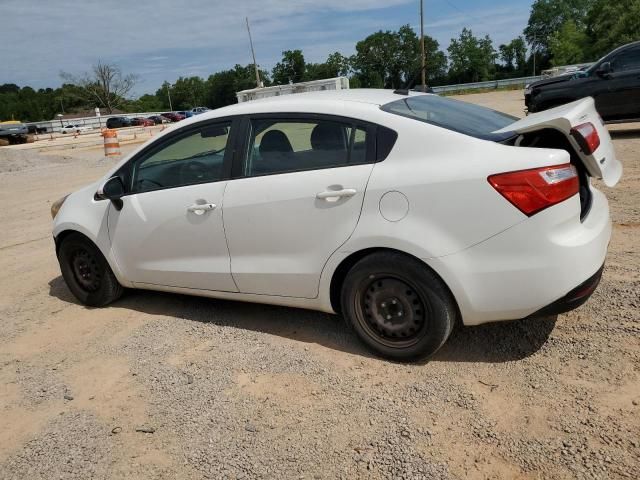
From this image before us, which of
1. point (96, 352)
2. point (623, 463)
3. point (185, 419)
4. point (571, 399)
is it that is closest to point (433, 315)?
point (571, 399)

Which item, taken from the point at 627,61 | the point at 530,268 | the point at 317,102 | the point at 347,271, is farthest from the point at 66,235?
the point at 627,61

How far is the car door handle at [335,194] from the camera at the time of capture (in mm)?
3117

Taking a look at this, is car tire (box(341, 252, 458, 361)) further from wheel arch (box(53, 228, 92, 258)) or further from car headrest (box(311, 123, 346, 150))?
wheel arch (box(53, 228, 92, 258))

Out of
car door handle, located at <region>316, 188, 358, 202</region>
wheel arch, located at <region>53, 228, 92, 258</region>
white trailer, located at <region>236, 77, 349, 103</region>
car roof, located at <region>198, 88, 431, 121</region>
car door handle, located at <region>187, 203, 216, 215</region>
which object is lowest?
wheel arch, located at <region>53, 228, 92, 258</region>

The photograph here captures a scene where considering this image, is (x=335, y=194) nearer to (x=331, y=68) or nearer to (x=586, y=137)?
(x=586, y=137)

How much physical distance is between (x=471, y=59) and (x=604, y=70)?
8855cm

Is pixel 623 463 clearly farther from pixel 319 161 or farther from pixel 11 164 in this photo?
pixel 11 164

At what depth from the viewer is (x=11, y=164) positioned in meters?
18.3

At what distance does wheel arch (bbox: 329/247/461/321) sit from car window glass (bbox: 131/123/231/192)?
1139mm

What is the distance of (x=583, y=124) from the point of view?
2.98 metres

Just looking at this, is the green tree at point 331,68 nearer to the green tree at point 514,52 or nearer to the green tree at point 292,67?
the green tree at point 292,67

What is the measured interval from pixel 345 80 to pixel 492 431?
68.9ft

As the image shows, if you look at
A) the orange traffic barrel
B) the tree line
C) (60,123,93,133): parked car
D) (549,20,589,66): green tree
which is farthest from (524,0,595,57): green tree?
the orange traffic barrel

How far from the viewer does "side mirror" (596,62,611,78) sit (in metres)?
10.7
